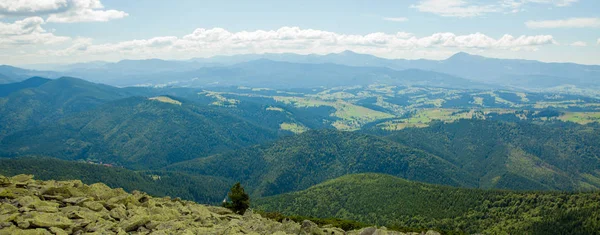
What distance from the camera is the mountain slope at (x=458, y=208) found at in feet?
406

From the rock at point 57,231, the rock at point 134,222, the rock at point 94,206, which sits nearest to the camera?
the rock at point 57,231

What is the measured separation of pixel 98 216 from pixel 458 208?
143 m

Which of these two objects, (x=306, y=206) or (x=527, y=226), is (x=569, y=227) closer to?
→ (x=527, y=226)

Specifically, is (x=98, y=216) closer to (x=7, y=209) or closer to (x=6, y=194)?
(x=7, y=209)

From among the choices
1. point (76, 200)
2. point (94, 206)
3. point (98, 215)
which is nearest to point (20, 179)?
point (76, 200)

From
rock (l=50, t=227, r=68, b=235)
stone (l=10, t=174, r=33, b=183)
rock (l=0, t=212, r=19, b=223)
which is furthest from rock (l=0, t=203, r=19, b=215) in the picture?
stone (l=10, t=174, r=33, b=183)

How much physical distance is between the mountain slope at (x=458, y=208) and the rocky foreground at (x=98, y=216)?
95797mm

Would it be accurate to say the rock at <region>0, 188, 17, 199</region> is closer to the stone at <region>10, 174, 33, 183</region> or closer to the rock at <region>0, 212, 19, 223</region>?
the rock at <region>0, 212, 19, 223</region>

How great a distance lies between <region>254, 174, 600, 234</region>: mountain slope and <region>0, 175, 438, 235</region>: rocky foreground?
95.8m

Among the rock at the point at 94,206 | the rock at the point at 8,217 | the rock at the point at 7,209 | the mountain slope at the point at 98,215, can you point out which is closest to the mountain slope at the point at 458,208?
the mountain slope at the point at 98,215

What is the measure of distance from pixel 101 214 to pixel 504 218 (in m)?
136

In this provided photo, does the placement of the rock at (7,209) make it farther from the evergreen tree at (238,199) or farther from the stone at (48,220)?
the evergreen tree at (238,199)

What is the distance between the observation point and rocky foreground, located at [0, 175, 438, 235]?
137 feet

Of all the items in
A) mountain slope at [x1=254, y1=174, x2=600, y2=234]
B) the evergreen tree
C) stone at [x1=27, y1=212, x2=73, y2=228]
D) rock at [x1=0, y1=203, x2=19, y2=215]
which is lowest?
mountain slope at [x1=254, y1=174, x2=600, y2=234]
